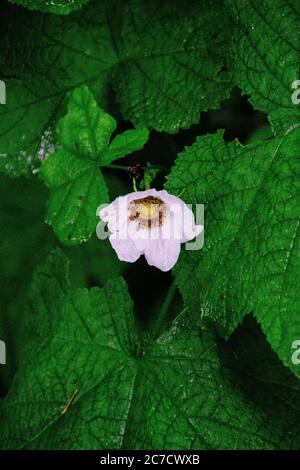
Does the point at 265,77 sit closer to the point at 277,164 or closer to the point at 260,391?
the point at 277,164

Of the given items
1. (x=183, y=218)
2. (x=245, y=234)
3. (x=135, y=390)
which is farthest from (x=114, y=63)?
(x=135, y=390)

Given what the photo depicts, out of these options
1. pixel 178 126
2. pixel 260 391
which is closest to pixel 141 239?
pixel 178 126

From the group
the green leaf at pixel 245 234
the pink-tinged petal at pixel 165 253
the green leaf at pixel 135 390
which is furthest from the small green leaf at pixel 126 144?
the green leaf at pixel 135 390

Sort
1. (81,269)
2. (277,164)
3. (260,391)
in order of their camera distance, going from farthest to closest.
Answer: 1. (81,269)
2. (260,391)
3. (277,164)

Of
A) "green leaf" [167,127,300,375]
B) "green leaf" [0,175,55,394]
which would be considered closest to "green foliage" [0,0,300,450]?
"green leaf" [167,127,300,375]

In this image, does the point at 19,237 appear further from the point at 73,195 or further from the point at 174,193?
the point at 174,193

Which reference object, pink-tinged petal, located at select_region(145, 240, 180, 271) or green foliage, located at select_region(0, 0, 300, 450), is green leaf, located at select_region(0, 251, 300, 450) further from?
pink-tinged petal, located at select_region(145, 240, 180, 271)
